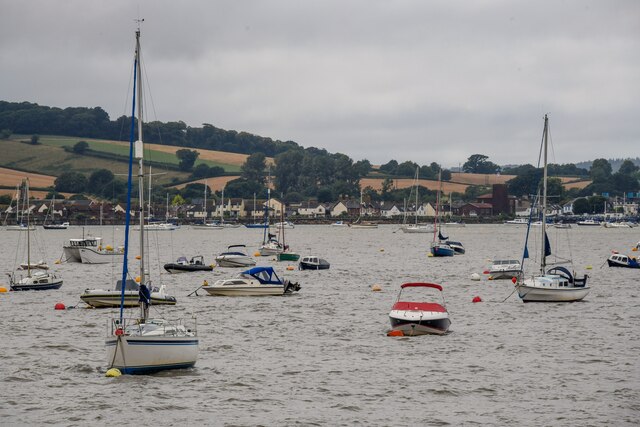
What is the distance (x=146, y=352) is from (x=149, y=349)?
175 mm

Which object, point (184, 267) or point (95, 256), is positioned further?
point (95, 256)

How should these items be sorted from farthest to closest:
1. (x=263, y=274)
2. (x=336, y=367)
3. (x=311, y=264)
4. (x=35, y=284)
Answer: (x=311, y=264) → (x=35, y=284) → (x=263, y=274) → (x=336, y=367)

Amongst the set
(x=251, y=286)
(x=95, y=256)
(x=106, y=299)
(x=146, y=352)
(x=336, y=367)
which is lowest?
(x=336, y=367)

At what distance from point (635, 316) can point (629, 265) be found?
4658cm

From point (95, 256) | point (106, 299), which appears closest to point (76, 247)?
point (95, 256)

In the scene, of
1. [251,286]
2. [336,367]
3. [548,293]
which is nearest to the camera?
[336,367]

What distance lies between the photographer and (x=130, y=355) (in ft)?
134

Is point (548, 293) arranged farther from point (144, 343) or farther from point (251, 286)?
point (144, 343)

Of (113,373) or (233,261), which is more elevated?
(233,261)

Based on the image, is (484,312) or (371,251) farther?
(371,251)

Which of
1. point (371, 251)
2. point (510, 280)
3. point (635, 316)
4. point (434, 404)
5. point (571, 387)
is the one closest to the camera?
point (434, 404)

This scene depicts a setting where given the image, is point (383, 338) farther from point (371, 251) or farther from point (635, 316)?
point (371, 251)

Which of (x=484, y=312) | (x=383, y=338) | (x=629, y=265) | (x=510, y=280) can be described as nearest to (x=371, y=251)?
(x=629, y=265)

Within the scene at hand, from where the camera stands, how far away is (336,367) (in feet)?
149
